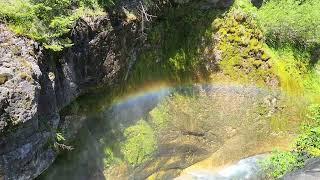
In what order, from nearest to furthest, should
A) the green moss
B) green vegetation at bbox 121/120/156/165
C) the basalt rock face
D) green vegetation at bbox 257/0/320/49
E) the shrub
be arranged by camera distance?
the basalt rock face < the shrub < green vegetation at bbox 121/120/156/165 < the green moss < green vegetation at bbox 257/0/320/49

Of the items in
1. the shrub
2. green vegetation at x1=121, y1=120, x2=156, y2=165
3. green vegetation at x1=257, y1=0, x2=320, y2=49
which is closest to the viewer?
the shrub

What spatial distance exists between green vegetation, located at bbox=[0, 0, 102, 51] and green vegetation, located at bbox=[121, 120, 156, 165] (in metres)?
5.15

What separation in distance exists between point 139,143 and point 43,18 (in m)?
6.33

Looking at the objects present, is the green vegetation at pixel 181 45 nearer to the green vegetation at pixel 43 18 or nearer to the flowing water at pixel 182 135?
the flowing water at pixel 182 135

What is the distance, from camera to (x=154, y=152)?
53.3ft

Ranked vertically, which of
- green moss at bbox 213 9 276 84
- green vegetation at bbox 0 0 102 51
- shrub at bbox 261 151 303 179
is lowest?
shrub at bbox 261 151 303 179

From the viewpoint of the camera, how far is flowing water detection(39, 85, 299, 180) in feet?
49.0

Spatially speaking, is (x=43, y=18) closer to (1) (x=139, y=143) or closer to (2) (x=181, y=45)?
(1) (x=139, y=143)

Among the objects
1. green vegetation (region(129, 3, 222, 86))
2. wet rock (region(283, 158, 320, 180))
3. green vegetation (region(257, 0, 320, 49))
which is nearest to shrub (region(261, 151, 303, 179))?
wet rock (region(283, 158, 320, 180))

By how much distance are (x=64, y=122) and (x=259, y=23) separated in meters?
9.46

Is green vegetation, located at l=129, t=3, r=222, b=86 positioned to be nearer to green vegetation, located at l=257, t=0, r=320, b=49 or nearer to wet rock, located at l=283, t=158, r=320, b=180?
green vegetation, located at l=257, t=0, r=320, b=49

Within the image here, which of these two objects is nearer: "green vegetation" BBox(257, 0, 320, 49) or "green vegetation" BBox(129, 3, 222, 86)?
"green vegetation" BBox(129, 3, 222, 86)

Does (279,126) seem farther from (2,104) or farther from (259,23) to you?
(2,104)

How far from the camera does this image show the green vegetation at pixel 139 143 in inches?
615
